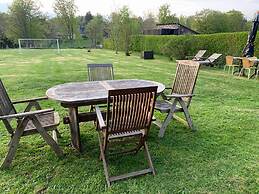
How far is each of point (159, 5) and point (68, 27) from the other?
548 inches

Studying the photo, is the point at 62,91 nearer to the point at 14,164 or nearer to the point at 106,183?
the point at 14,164

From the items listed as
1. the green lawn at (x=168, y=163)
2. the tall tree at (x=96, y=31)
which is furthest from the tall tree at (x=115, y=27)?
the green lawn at (x=168, y=163)

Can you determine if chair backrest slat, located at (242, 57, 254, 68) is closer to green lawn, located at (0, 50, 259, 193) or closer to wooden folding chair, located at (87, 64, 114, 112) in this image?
green lawn, located at (0, 50, 259, 193)

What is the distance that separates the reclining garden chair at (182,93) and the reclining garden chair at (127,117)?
108 centimetres

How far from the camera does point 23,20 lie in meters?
31.3

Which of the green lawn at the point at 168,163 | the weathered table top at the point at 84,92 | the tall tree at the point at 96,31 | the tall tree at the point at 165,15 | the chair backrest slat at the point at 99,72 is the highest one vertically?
the tall tree at the point at 165,15

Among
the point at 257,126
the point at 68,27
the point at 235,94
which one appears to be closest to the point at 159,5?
the point at 68,27

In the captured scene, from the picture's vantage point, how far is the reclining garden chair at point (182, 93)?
141 inches

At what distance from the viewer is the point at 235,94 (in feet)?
20.3

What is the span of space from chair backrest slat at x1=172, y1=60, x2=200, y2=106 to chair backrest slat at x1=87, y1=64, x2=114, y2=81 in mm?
1288

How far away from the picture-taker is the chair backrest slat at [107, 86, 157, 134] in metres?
2.23

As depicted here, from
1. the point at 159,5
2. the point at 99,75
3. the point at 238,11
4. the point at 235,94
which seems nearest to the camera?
the point at 99,75

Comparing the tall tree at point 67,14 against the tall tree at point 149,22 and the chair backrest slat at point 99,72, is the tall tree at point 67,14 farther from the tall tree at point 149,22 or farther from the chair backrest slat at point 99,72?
the chair backrest slat at point 99,72

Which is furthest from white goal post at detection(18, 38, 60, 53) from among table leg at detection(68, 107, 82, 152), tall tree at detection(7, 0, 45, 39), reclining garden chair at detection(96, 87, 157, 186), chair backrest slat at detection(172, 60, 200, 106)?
reclining garden chair at detection(96, 87, 157, 186)
